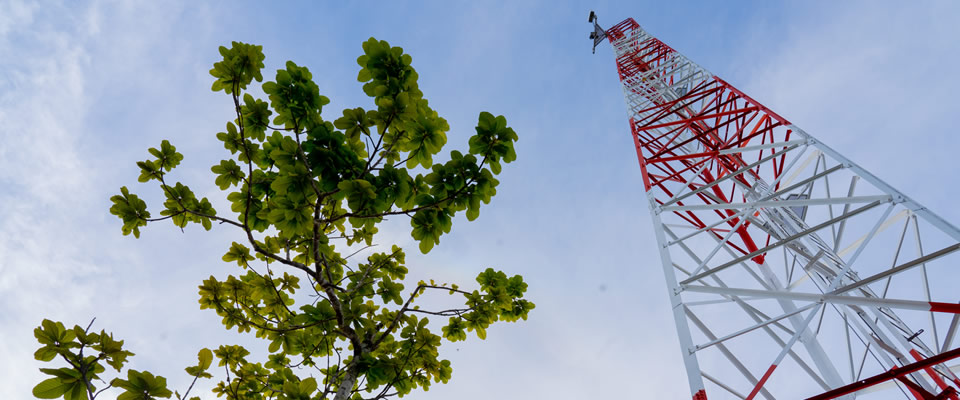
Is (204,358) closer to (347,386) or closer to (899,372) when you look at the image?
(347,386)

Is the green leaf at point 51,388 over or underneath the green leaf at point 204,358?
underneath

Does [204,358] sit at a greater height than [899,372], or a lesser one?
greater

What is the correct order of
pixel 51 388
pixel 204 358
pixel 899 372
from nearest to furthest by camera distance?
pixel 51 388
pixel 899 372
pixel 204 358

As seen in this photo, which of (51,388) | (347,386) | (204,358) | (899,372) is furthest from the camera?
(347,386)

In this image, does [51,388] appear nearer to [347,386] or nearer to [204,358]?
[204,358]

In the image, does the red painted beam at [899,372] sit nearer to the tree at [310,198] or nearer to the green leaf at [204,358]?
the tree at [310,198]

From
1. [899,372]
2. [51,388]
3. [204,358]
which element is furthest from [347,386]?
[899,372]

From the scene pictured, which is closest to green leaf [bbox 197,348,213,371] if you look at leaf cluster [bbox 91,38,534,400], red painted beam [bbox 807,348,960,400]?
leaf cluster [bbox 91,38,534,400]

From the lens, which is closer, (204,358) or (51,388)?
(51,388)

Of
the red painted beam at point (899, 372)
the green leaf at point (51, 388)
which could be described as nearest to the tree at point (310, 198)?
the green leaf at point (51, 388)

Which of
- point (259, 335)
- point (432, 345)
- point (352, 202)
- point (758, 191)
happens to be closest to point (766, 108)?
point (758, 191)

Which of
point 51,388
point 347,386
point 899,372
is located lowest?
point 899,372

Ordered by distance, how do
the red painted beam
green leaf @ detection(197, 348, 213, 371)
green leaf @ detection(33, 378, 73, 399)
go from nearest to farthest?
green leaf @ detection(33, 378, 73, 399)
the red painted beam
green leaf @ detection(197, 348, 213, 371)

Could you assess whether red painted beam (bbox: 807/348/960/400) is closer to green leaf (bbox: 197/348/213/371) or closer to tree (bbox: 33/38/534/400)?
tree (bbox: 33/38/534/400)
